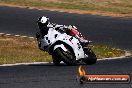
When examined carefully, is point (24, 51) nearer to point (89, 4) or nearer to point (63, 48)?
point (63, 48)

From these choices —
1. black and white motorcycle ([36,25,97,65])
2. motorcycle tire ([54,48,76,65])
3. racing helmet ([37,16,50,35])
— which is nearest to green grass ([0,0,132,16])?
black and white motorcycle ([36,25,97,65])

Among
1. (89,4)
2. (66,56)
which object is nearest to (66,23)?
(89,4)

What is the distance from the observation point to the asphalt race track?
12969mm

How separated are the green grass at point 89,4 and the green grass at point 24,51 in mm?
13086

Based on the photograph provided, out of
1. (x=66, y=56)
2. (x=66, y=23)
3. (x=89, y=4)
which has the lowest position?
(x=89, y=4)

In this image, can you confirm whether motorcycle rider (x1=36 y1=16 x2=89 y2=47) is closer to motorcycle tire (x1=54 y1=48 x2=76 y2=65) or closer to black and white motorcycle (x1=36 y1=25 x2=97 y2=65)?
black and white motorcycle (x1=36 y1=25 x2=97 y2=65)

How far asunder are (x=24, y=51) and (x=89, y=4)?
20.3 m

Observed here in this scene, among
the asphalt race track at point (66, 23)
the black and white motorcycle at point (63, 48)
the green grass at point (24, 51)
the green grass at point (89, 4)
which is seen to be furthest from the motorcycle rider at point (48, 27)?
the green grass at point (89, 4)

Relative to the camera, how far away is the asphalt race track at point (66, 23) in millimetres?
12969

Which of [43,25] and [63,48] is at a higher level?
[43,25]

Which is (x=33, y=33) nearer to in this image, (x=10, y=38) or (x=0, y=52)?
(x=10, y=38)

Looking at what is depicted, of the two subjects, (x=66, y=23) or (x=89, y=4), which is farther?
(x=89, y=4)

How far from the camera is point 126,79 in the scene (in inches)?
494

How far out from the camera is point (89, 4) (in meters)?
41.6
